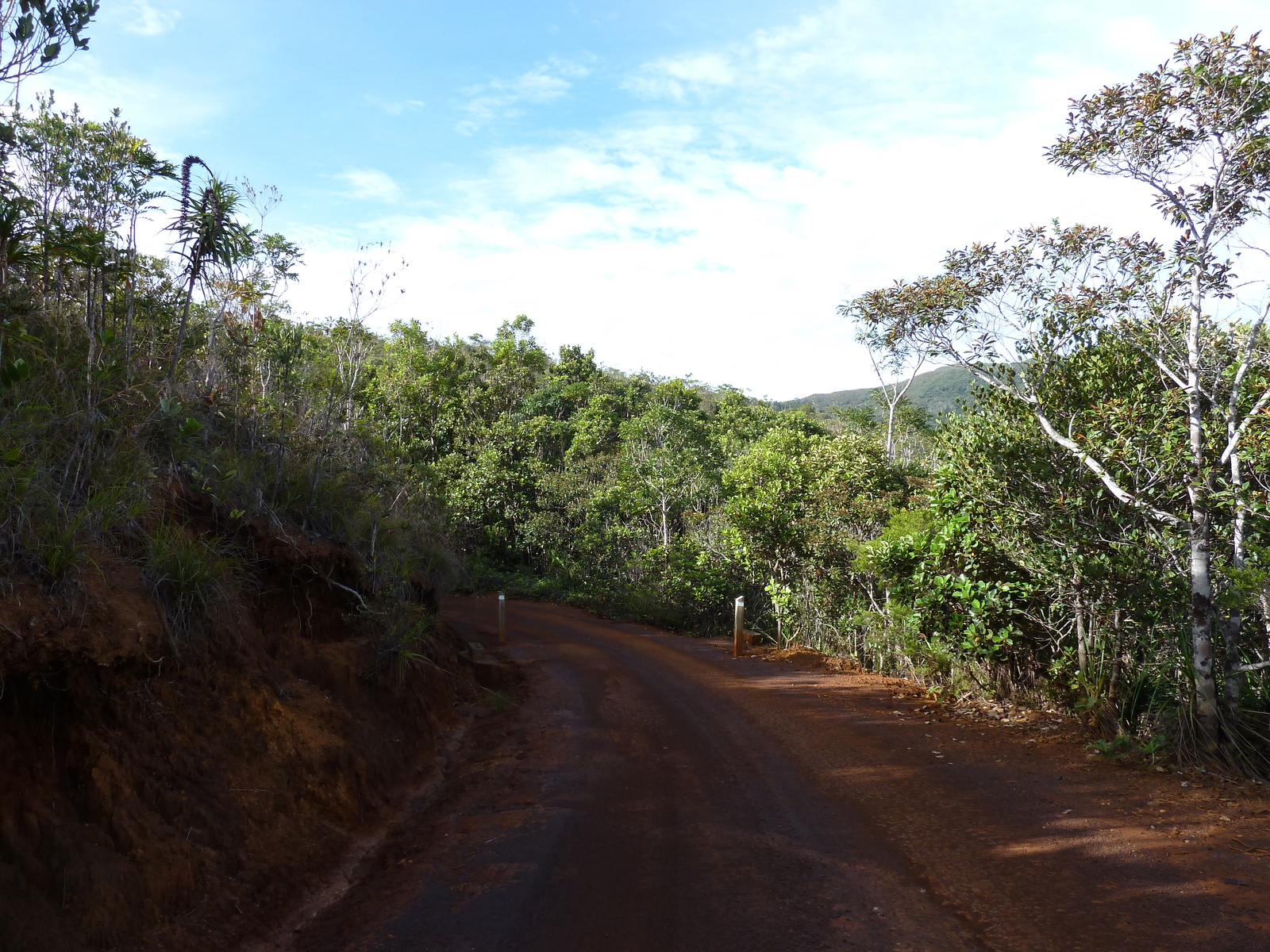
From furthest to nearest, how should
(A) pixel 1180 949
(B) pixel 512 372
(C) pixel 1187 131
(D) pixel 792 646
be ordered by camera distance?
(B) pixel 512 372 < (D) pixel 792 646 < (C) pixel 1187 131 < (A) pixel 1180 949

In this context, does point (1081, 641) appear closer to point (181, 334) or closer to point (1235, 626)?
point (1235, 626)

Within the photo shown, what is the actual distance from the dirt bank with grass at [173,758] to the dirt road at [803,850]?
0.60 m

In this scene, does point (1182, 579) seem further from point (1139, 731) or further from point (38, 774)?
point (38, 774)

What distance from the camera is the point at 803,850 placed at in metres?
5.45

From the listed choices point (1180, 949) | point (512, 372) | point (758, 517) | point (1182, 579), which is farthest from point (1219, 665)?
point (512, 372)

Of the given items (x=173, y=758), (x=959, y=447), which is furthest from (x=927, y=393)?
(x=173, y=758)

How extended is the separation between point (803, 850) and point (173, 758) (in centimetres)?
421

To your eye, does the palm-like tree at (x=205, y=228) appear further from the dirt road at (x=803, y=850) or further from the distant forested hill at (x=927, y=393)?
the distant forested hill at (x=927, y=393)

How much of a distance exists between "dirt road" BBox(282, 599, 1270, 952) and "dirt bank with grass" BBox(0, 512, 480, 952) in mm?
596

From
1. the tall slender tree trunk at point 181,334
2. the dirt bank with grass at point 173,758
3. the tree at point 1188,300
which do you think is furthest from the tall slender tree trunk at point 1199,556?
the tall slender tree trunk at point 181,334

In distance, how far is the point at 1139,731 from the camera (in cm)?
762

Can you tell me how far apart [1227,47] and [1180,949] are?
7.42m

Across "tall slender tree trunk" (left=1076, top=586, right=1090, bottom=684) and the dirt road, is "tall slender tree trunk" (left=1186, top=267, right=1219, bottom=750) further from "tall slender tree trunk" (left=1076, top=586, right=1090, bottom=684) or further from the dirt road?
"tall slender tree trunk" (left=1076, top=586, right=1090, bottom=684)

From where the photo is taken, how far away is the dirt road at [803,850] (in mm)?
4340
